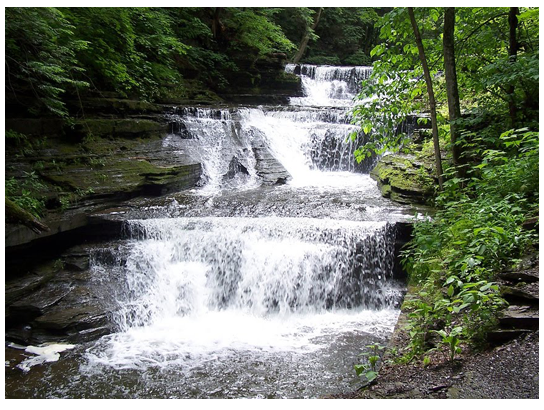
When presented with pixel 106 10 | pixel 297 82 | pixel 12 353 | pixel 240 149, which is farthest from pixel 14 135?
pixel 297 82

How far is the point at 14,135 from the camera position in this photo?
7859 millimetres

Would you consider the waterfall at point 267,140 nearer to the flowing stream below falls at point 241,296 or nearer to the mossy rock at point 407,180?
the flowing stream below falls at point 241,296

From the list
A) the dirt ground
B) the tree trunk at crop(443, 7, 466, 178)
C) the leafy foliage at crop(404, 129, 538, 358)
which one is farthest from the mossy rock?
the dirt ground

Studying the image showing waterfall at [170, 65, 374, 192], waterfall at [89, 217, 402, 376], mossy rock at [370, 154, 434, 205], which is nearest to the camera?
waterfall at [89, 217, 402, 376]

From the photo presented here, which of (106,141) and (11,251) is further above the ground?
(106,141)

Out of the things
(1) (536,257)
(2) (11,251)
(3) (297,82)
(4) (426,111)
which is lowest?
(2) (11,251)

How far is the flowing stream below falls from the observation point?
4734 millimetres

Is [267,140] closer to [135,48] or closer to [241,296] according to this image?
[135,48]

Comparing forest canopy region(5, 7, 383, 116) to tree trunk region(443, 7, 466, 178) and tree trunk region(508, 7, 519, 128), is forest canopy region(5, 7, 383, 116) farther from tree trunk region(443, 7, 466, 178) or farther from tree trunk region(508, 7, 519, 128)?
tree trunk region(508, 7, 519, 128)

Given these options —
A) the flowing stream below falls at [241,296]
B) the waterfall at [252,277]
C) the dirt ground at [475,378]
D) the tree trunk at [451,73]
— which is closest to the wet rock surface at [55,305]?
the flowing stream below falls at [241,296]

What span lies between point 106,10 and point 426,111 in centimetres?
833

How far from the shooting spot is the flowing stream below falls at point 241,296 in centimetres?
473

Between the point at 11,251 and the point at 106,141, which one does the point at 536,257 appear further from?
the point at 106,141

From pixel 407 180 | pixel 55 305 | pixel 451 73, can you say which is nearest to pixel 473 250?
pixel 451 73
